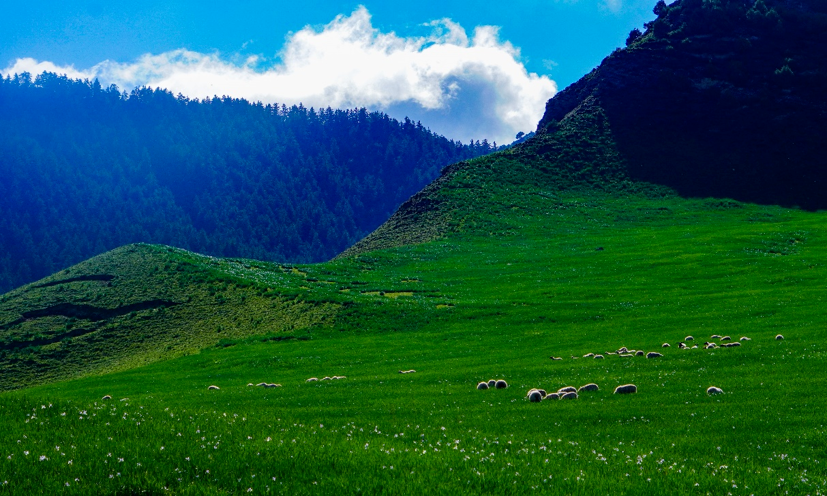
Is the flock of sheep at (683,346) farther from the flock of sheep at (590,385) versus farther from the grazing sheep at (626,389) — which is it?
the grazing sheep at (626,389)

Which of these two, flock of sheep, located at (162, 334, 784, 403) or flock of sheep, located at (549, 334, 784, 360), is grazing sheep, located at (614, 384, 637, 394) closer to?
flock of sheep, located at (162, 334, 784, 403)

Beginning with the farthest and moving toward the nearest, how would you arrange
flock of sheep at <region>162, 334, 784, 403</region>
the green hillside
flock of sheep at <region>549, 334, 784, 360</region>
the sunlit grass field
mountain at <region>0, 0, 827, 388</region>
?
mountain at <region>0, 0, 827, 388</region> < flock of sheep at <region>549, 334, 784, 360</region> < flock of sheep at <region>162, 334, 784, 403</region> < the green hillside < the sunlit grass field

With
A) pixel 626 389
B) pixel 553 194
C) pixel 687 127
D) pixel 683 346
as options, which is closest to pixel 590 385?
pixel 626 389

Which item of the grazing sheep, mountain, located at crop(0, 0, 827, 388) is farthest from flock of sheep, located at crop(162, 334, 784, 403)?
mountain, located at crop(0, 0, 827, 388)

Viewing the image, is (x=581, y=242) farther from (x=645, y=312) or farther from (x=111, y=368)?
(x=111, y=368)

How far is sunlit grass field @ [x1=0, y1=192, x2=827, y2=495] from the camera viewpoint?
11.0m

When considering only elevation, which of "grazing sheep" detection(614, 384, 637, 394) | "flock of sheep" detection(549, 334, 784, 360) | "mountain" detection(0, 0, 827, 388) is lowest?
"flock of sheep" detection(549, 334, 784, 360)

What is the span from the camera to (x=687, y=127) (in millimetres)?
157375

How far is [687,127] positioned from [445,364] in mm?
141281

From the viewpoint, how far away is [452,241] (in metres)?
109

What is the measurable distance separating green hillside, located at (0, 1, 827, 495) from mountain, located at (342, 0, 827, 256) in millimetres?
14269

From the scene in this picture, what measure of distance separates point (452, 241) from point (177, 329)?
57.6 m

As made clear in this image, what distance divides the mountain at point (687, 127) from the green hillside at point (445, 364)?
14269 mm

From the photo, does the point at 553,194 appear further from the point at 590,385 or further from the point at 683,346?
the point at 590,385
